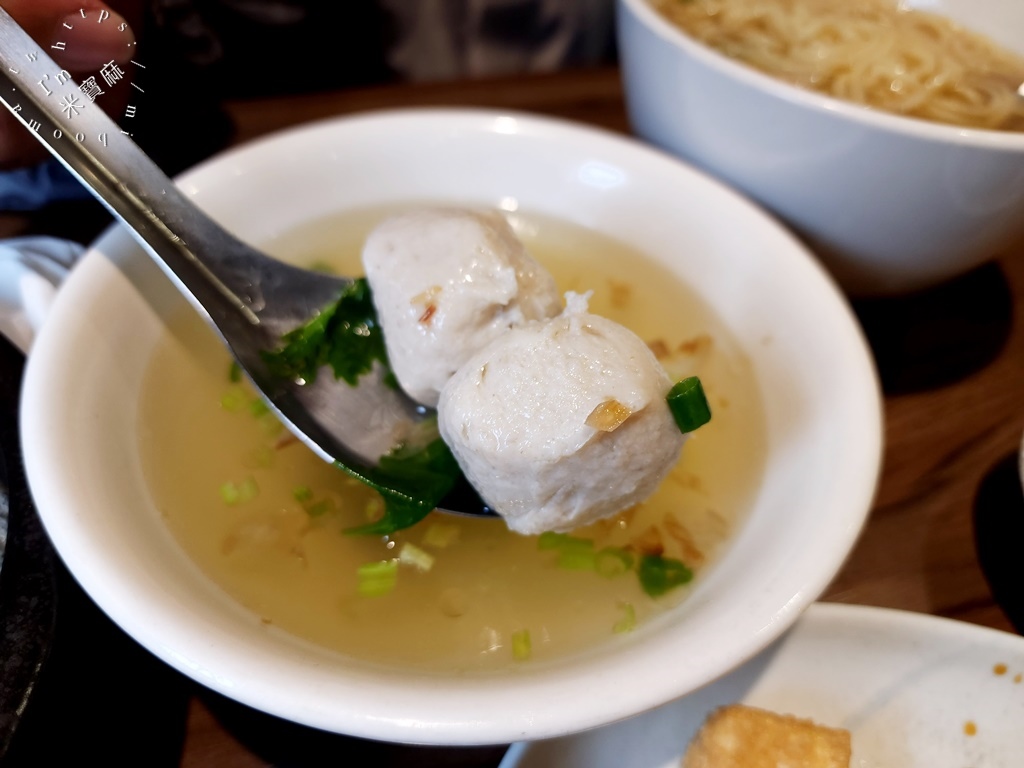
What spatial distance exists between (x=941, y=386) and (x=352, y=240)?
1.03m

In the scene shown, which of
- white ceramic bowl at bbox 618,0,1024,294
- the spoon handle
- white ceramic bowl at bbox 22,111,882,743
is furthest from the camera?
white ceramic bowl at bbox 618,0,1024,294

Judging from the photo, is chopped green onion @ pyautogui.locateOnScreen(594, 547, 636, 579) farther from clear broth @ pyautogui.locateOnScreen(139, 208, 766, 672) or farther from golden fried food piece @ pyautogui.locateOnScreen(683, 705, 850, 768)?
golden fried food piece @ pyautogui.locateOnScreen(683, 705, 850, 768)

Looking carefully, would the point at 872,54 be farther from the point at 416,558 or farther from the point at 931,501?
the point at 416,558

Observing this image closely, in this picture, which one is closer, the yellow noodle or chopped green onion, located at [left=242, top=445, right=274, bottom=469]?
chopped green onion, located at [left=242, top=445, right=274, bottom=469]

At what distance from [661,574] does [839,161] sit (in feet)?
2.10

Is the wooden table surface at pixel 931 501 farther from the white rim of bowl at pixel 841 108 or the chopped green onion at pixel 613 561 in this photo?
the white rim of bowl at pixel 841 108

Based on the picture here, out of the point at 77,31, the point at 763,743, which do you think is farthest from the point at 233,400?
the point at 763,743

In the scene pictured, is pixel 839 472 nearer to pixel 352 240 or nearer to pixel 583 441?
pixel 583 441

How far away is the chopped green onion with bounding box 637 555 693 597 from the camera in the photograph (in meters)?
0.87

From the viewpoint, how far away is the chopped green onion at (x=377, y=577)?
0.88 metres

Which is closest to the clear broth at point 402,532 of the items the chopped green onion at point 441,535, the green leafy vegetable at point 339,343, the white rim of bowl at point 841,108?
the chopped green onion at point 441,535

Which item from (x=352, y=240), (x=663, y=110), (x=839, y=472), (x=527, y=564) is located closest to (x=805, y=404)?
(x=839, y=472)

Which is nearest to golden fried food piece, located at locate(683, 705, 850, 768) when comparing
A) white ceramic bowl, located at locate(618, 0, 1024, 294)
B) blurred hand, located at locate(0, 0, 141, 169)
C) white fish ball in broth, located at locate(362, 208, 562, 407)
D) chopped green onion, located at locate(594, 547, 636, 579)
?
chopped green onion, located at locate(594, 547, 636, 579)

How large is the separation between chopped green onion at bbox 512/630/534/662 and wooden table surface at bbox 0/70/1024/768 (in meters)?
0.11
